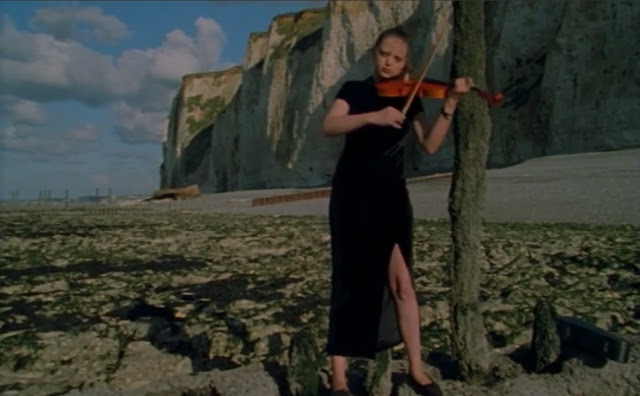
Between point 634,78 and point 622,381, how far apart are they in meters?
26.2

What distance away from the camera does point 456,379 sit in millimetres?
3678

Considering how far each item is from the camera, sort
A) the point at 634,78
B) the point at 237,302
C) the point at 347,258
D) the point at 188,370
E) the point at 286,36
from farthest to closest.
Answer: the point at 286,36, the point at 634,78, the point at 237,302, the point at 188,370, the point at 347,258

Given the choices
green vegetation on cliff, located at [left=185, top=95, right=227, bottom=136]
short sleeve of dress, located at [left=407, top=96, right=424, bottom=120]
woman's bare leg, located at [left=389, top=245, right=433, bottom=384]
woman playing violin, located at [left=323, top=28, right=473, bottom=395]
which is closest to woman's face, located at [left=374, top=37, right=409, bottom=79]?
woman playing violin, located at [left=323, top=28, right=473, bottom=395]

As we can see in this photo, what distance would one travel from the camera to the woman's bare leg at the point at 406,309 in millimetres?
3480

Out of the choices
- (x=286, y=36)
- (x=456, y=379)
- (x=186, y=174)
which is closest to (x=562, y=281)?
(x=456, y=379)

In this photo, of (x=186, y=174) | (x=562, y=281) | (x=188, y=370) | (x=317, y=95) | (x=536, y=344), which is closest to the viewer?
(x=536, y=344)

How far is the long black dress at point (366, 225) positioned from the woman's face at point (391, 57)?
0.10m

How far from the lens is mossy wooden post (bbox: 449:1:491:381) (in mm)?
3662

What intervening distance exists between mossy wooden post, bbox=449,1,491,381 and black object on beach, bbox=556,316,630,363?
0.55m

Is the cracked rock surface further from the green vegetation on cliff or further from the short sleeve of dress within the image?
the green vegetation on cliff

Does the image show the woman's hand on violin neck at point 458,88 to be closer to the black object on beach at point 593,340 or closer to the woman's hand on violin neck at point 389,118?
the woman's hand on violin neck at point 389,118

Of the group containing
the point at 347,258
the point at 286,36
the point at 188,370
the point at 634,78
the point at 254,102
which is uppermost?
the point at 286,36

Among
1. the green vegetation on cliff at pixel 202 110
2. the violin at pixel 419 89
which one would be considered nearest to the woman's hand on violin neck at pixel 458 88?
the violin at pixel 419 89

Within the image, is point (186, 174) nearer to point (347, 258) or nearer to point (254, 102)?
point (254, 102)
